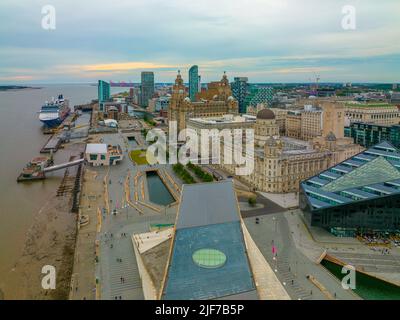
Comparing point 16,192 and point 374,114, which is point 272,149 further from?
point 374,114

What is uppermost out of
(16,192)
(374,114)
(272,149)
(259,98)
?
(259,98)

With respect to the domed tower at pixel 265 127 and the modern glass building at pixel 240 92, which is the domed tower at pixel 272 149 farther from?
the modern glass building at pixel 240 92

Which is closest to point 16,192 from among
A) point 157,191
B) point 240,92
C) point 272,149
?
point 157,191

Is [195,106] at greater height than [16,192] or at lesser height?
greater

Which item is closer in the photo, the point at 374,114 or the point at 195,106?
the point at 374,114

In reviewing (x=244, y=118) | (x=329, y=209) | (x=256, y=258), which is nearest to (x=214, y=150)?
(x=244, y=118)

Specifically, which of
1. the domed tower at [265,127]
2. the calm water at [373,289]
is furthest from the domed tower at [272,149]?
the calm water at [373,289]
